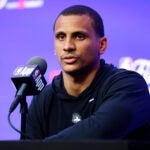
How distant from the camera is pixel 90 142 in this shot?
0.95m

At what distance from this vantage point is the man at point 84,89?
158cm

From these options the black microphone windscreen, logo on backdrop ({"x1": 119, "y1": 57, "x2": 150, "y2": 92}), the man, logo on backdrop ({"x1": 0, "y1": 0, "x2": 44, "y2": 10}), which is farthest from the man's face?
logo on backdrop ({"x1": 0, "y1": 0, "x2": 44, "y2": 10})

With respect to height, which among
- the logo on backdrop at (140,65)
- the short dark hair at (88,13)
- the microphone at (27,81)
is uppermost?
the short dark hair at (88,13)

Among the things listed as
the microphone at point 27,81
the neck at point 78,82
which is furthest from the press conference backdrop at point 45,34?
the microphone at point 27,81

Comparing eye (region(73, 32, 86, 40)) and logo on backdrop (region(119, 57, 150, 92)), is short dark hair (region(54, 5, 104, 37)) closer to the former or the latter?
eye (region(73, 32, 86, 40))

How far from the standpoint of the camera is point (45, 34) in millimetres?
2590

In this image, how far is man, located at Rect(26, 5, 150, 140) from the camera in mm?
1579

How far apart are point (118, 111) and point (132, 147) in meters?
0.56

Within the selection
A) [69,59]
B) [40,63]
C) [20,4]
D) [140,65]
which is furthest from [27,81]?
[20,4]

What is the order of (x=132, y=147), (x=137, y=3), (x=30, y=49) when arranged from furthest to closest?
(x=30, y=49) < (x=137, y=3) < (x=132, y=147)

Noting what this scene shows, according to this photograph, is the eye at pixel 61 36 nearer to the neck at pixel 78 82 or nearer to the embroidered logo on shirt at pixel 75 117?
the neck at pixel 78 82

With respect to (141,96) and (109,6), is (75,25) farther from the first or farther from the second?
(109,6)

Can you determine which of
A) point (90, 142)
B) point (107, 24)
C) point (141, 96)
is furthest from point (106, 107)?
point (107, 24)

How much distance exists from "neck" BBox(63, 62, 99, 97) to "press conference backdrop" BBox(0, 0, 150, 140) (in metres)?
0.51
